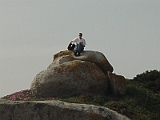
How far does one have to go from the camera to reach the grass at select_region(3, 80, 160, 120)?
15.5 metres

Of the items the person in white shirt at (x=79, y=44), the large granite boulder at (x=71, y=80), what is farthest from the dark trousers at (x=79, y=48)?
the large granite boulder at (x=71, y=80)

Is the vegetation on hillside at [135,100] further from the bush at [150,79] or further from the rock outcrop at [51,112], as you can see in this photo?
the rock outcrop at [51,112]

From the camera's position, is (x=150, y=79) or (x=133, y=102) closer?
(x=133, y=102)

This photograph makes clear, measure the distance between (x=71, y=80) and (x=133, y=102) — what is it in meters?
3.29

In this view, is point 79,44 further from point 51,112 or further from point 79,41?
point 51,112

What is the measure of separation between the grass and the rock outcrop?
31.3 feet

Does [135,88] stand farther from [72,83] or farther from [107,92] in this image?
[72,83]

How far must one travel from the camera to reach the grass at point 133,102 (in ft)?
50.8

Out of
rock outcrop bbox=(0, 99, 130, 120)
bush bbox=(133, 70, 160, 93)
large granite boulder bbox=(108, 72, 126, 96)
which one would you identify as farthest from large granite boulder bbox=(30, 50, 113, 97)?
rock outcrop bbox=(0, 99, 130, 120)

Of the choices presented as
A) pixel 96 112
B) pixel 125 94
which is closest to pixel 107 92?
pixel 125 94

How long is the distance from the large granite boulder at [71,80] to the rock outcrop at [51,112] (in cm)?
1195

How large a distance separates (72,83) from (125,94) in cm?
296

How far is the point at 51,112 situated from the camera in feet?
18.3

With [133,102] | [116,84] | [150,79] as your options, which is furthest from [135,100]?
[150,79]
